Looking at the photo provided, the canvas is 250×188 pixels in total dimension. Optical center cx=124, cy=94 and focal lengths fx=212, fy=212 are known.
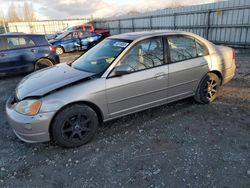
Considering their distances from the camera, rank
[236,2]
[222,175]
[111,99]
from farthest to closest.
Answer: [236,2] < [111,99] < [222,175]

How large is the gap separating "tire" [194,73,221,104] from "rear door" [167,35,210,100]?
5.6 inches

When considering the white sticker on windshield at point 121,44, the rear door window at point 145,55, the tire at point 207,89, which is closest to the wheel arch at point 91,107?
the rear door window at point 145,55

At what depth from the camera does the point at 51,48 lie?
7.99 metres

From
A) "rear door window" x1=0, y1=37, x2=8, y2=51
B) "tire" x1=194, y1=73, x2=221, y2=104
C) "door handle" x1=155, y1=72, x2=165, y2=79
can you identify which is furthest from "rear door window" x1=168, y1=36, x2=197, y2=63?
"rear door window" x1=0, y1=37, x2=8, y2=51

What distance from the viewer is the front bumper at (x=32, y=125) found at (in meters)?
2.86

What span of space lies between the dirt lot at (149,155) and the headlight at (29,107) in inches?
27.1

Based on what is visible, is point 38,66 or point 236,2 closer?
point 38,66

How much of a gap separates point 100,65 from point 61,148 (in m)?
1.45

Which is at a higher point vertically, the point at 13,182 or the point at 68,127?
the point at 68,127

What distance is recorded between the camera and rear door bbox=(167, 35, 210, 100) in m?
3.83

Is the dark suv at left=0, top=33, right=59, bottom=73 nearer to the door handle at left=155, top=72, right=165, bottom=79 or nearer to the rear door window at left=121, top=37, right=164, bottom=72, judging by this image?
the rear door window at left=121, top=37, right=164, bottom=72

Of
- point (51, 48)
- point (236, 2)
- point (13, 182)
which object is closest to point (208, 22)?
point (236, 2)

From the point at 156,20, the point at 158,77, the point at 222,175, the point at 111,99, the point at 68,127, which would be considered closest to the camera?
the point at 222,175

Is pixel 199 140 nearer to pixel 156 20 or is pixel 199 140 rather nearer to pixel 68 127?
pixel 68 127
